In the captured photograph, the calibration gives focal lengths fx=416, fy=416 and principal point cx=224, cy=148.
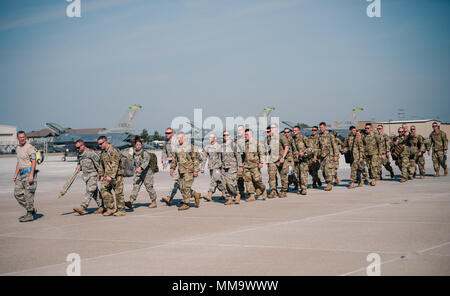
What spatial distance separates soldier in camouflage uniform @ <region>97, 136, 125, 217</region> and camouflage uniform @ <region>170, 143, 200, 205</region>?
58.3 inches

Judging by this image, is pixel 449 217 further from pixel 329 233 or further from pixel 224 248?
pixel 224 248

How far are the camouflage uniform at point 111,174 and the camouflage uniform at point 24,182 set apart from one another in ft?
4.82

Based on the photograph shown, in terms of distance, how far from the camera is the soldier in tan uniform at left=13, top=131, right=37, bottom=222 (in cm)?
912

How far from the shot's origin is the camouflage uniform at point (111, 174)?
31.4ft

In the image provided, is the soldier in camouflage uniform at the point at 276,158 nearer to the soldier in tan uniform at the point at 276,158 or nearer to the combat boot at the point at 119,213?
the soldier in tan uniform at the point at 276,158

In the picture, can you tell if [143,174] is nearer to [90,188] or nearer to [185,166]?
[185,166]

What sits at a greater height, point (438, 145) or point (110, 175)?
point (438, 145)

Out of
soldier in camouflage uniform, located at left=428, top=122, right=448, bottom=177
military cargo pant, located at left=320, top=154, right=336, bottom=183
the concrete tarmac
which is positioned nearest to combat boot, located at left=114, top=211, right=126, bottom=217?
the concrete tarmac

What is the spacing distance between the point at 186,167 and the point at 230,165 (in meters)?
1.47

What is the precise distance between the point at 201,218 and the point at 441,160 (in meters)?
12.6

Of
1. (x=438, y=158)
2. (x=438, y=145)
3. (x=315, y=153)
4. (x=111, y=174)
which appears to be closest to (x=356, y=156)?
(x=315, y=153)

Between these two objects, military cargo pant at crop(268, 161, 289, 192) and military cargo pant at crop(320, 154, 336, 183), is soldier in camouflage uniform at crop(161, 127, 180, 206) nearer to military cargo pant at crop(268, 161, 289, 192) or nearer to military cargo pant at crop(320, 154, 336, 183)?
military cargo pant at crop(268, 161, 289, 192)

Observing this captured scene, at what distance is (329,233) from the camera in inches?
273

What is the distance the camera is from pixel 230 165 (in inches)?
446
